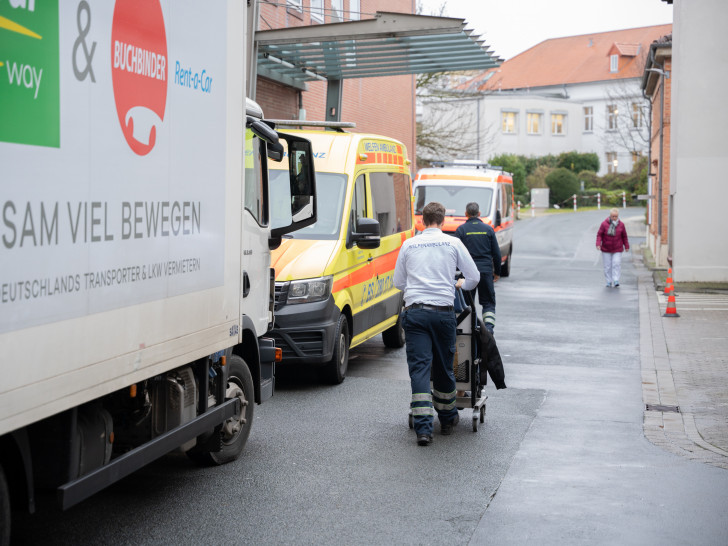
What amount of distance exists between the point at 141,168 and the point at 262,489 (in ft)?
7.95

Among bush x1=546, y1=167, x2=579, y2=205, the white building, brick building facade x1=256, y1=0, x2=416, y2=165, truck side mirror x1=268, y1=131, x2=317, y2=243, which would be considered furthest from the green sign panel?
the white building

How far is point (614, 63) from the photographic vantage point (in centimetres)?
9031

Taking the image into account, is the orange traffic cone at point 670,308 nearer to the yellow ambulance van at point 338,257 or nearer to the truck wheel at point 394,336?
the truck wheel at point 394,336

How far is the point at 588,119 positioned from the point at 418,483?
84869mm

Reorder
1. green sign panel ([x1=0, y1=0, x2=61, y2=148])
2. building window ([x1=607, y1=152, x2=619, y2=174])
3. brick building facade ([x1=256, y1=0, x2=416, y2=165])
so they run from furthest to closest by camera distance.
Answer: building window ([x1=607, y1=152, x2=619, y2=174]) < brick building facade ([x1=256, y1=0, x2=416, y2=165]) < green sign panel ([x1=0, y1=0, x2=61, y2=148])

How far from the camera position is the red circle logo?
4633 millimetres

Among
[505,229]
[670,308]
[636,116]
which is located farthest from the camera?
[636,116]

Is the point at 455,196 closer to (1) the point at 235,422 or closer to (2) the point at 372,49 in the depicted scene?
(2) the point at 372,49

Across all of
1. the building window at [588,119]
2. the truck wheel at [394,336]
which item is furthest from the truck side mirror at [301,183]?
the building window at [588,119]

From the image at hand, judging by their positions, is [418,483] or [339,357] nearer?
[418,483]

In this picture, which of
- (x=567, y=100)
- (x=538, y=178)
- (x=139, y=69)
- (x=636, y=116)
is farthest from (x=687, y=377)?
(x=567, y=100)

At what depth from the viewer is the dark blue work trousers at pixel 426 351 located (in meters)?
7.53

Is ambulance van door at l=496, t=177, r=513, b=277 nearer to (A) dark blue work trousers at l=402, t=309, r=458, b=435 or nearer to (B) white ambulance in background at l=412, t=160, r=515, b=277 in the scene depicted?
(B) white ambulance in background at l=412, t=160, r=515, b=277

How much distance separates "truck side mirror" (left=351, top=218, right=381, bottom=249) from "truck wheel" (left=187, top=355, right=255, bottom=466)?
3.00 meters
